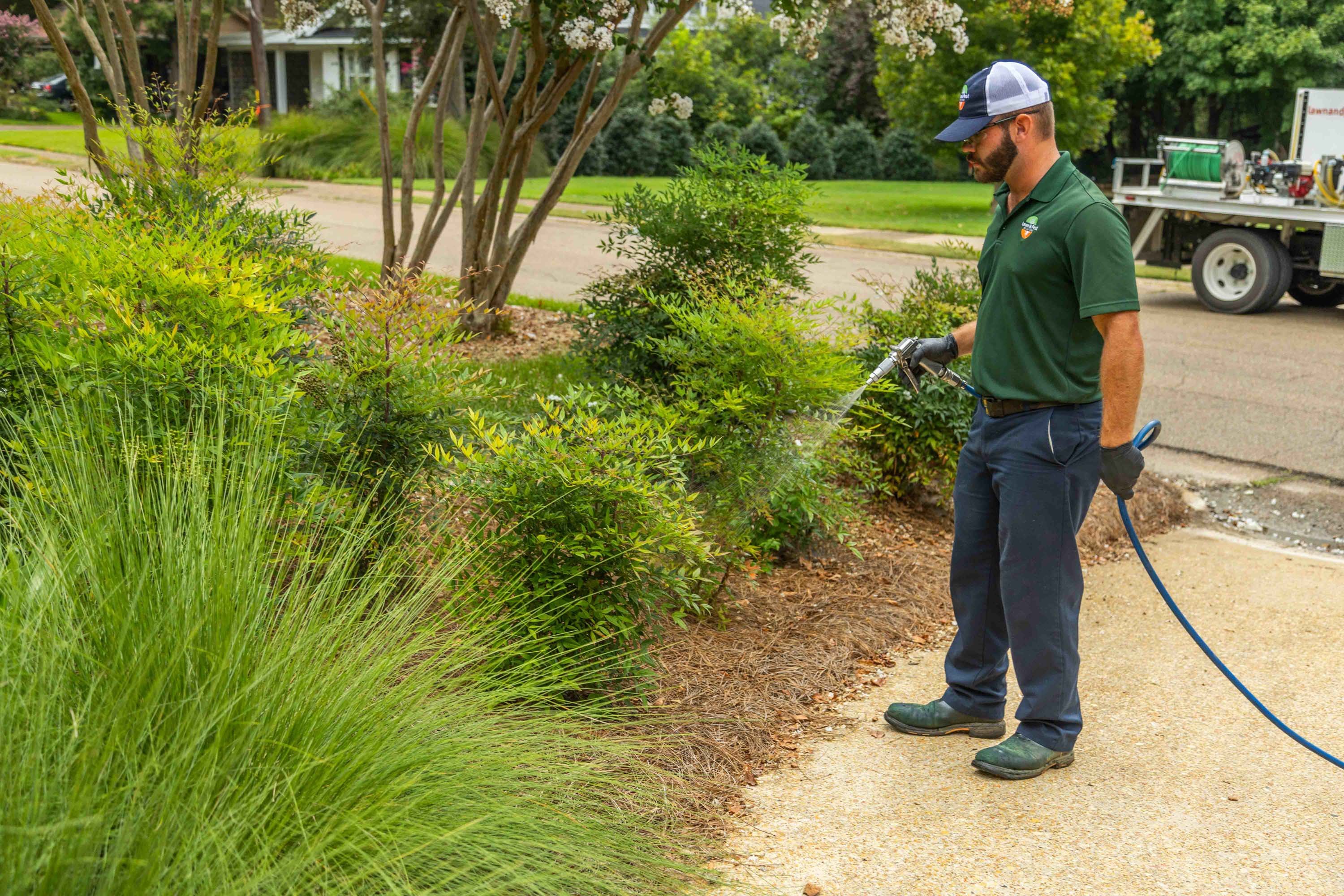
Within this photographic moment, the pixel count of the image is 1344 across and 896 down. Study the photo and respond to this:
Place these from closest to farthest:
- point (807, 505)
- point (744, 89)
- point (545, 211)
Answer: point (807, 505) → point (545, 211) → point (744, 89)

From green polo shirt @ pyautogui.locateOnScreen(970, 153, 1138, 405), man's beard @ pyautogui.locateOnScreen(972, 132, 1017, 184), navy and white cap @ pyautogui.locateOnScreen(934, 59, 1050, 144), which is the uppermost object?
navy and white cap @ pyautogui.locateOnScreen(934, 59, 1050, 144)

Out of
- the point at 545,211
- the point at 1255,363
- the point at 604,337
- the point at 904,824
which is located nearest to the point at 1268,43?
the point at 1255,363

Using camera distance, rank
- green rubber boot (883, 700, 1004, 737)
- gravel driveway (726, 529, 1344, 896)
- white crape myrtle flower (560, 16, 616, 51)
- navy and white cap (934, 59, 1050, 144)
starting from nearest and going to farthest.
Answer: gravel driveway (726, 529, 1344, 896) < navy and white cap (934, 59, 1050, 144) < green rubber boot (883, 700, 1004, 737) < white crape myrtle flower (560, 16, 616, 51)

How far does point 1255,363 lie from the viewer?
34.8 feet

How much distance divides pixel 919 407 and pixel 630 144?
2498cm

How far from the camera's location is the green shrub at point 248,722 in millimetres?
2119

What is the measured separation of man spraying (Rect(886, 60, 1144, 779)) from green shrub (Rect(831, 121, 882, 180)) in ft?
103

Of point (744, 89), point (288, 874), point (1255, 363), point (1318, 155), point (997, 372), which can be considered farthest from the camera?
point (744, 89)

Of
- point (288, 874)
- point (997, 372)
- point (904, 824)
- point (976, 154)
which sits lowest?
point (904, 824)

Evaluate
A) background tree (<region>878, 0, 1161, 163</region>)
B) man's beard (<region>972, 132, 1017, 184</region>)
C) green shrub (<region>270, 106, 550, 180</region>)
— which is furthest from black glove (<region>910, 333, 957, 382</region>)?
green shrub (<region>270, 106, 550, 180</region>)

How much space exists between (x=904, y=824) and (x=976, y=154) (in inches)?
77.7

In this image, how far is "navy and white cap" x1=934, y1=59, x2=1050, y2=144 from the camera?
11.6 ft

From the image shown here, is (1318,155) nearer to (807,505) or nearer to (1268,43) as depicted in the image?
(807,505)

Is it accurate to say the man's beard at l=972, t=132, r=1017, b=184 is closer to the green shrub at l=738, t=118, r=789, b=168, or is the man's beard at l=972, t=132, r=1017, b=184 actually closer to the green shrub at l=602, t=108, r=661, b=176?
the green shrub at l=738, t=118, r=789, b=168
